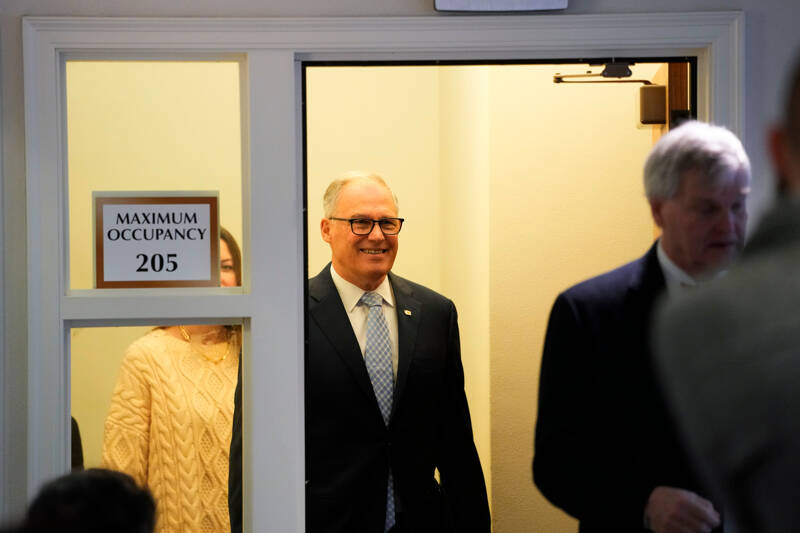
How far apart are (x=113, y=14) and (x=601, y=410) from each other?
151 cm

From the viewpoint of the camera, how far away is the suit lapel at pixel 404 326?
3148 mm

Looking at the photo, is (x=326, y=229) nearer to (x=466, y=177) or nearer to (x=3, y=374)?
(x=466, y=177)

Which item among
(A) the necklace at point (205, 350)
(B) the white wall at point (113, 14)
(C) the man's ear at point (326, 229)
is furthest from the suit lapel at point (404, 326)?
(B) the white wall at point (113, 14)

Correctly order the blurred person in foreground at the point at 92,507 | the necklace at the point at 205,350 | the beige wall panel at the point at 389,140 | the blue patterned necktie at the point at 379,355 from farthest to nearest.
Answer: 1. the beige wall panel at the point at 389,140
2. the blue patterned necktie at the point at 379,355
3. the necklace at the point at 205,350
4. the blurred person in foreground at the point at 92,507

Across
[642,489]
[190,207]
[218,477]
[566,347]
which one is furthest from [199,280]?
[642,489]

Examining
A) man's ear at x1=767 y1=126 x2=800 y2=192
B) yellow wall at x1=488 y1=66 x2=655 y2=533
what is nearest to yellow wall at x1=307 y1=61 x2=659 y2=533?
yellow wall at x1=488 y1=66 x2=655 y2=533

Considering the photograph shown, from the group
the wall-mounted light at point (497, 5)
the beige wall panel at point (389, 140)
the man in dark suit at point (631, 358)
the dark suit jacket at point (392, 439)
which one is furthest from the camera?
the beige wall panel at point (389, 140)

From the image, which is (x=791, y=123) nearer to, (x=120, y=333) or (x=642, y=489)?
(x=642, y=489)

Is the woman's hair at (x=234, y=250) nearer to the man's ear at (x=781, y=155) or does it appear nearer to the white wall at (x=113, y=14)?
the white wall at (x=113, y=14)

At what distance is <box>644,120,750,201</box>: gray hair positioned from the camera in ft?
5.83

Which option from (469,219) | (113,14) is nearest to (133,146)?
(113,14)

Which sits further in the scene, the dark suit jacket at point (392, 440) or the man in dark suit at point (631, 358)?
the dark suit jacket at point (392, 440)

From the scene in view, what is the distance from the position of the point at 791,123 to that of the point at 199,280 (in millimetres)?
1798

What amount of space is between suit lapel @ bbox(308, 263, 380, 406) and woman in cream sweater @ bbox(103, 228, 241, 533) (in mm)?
603
